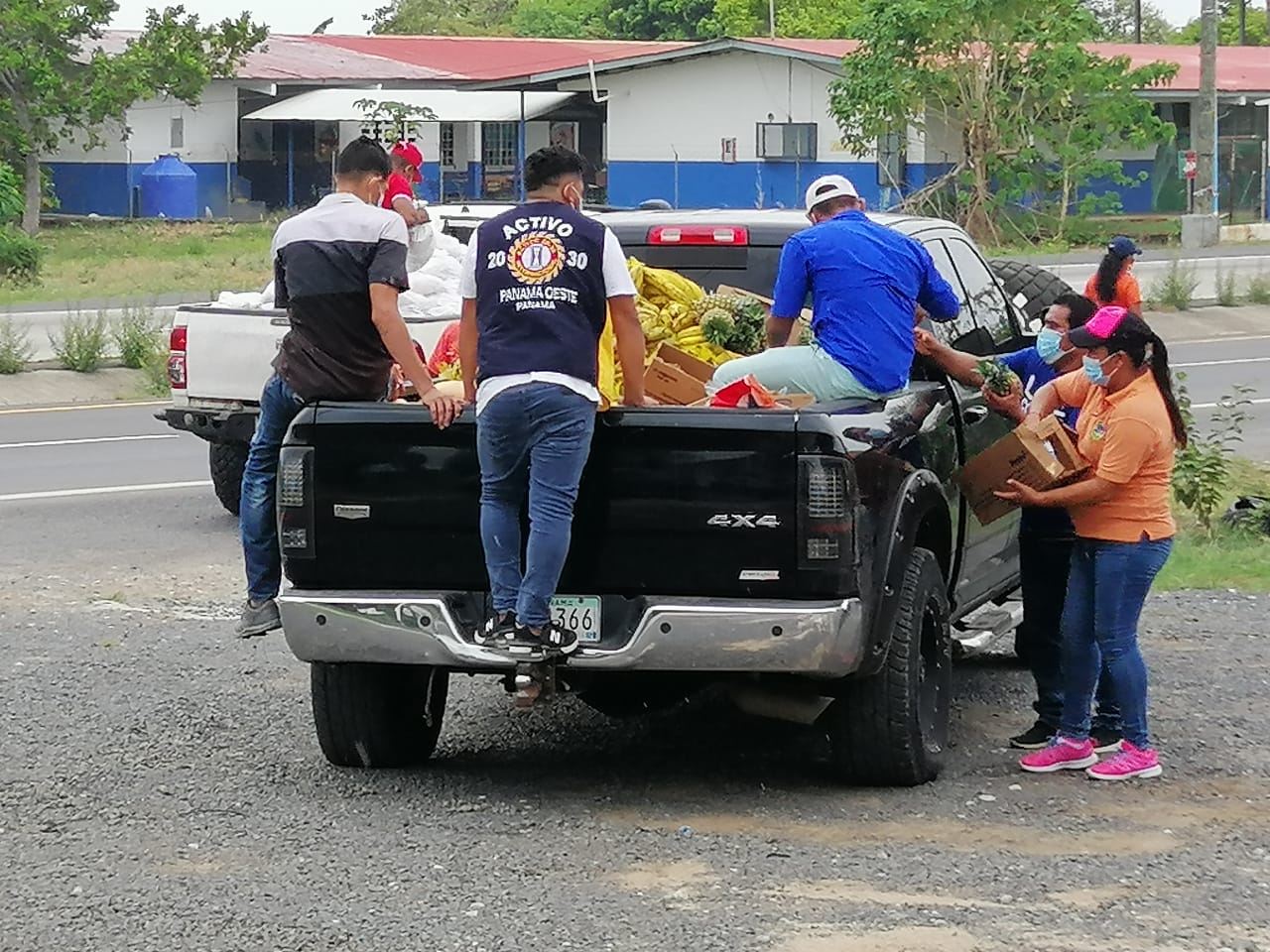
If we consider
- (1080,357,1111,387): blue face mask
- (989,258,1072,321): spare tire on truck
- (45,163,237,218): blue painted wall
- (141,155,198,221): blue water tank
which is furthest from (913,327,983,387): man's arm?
(45,163,237,218): blue painted wall

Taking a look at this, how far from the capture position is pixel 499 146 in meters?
51.2

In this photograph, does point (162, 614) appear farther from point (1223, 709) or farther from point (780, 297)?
point (1223, 709)

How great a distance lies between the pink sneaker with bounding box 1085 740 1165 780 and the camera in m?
6.92

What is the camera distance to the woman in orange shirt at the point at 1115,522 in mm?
6727

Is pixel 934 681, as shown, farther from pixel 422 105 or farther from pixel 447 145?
pixel 447 145

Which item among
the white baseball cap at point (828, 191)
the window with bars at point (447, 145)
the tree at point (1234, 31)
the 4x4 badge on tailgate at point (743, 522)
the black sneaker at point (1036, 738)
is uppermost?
the tree at point (1234, 31)

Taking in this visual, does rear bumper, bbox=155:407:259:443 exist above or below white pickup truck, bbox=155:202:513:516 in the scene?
below

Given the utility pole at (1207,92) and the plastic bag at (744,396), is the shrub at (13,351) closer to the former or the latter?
the plastic bag at (744,396)

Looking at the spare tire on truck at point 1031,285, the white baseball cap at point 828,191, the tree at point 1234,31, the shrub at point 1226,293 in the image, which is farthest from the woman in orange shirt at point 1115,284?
the tree at point 1234,31

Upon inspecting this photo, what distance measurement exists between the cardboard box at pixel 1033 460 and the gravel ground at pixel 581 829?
3.23 ft

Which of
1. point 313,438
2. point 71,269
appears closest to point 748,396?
point 313,438

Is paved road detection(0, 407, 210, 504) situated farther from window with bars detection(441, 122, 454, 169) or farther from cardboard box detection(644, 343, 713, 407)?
window with bars detection(441, 122, 454, 169)

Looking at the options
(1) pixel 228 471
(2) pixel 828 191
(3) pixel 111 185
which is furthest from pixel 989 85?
(2) pixel 828 191

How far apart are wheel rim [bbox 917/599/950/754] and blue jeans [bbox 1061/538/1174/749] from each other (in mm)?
415
